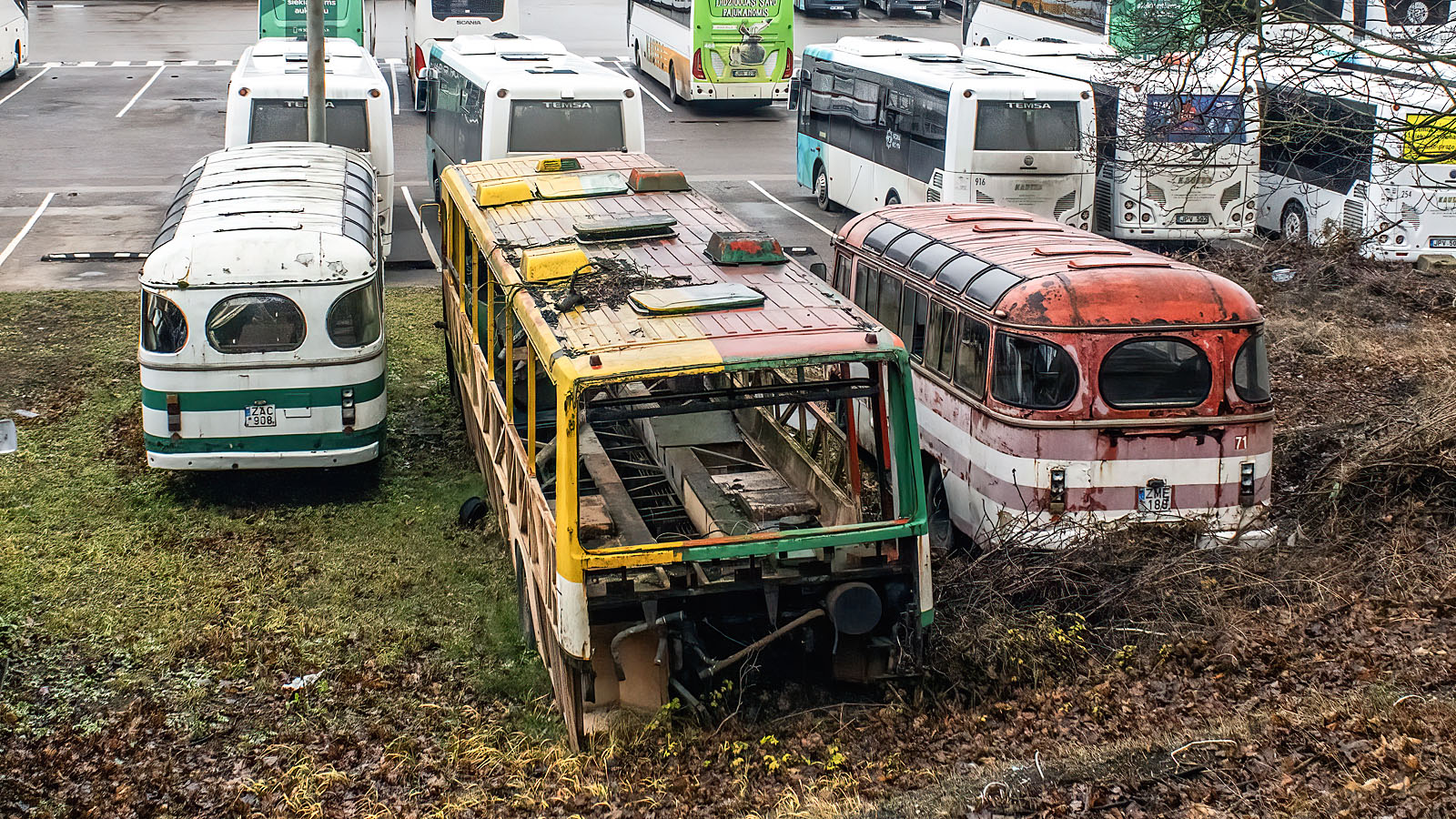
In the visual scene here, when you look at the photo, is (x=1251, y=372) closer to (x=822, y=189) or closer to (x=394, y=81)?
(x=822, y=189)

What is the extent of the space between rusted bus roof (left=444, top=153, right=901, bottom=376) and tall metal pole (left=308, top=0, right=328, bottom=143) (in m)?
7.89

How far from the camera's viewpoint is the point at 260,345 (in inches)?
426

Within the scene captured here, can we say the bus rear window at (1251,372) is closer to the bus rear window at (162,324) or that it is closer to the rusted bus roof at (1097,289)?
the rusted bus roof at (1097,289)

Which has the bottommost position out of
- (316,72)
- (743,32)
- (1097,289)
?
(1097,289)

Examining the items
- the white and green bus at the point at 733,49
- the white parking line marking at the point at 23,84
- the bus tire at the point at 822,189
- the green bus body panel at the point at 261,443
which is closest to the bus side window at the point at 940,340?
the green bus body panel at the point at 261,443

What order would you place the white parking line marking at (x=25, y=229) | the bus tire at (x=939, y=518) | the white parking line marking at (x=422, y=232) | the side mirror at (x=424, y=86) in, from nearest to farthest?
the bus tire at (x=939, y=518) < the white parking line marking at (x=25, y=229) < the white parking line marking at (x=422, y=232) < the side mirror at (x=424, y=86)

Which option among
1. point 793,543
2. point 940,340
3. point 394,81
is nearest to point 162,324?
point 940,340

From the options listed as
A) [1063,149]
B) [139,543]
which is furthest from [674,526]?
[1063,149]

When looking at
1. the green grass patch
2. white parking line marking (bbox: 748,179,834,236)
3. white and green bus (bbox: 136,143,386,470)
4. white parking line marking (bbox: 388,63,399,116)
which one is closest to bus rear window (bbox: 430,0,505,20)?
white parking line marking (bbox: 388,63,399,116)

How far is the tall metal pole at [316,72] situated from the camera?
56.2 feet

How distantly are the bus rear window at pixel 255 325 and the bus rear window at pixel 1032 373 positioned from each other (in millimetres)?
5323

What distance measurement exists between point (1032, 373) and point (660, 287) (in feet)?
7.96

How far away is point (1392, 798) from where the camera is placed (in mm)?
5695

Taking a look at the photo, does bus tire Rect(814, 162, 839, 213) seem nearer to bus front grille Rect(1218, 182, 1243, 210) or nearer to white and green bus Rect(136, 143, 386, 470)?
bus front grille Rect(1218, 182, 1243, 210)
